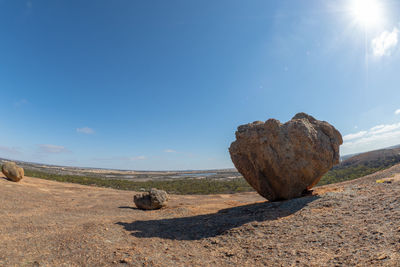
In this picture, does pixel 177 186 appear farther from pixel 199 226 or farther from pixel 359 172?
pixel 199 226

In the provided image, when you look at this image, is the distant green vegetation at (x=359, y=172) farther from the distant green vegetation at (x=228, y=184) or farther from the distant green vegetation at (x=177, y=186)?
the distant green vegetation at (x=177, y=186)

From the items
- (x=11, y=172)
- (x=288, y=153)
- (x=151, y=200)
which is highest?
(x=288, y=153)

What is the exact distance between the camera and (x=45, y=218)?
36.6ft

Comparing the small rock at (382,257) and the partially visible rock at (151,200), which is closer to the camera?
the small rock at (382,257)

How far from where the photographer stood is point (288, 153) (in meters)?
12.6

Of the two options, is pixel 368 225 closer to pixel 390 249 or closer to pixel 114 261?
pixel 390 249

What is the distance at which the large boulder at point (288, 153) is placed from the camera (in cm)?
1254

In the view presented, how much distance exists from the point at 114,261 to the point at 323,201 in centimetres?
1033

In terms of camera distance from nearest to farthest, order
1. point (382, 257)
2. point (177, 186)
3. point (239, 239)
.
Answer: point (382, 257)
point (239, 239)
point (177, 186)

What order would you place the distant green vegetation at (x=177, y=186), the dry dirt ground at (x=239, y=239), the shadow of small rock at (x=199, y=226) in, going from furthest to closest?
the distant green vegetation at (x=177, y=186) → the shadow of small rock at (x=199, y=226) → the dry dirt ground at (x=239, y=239)

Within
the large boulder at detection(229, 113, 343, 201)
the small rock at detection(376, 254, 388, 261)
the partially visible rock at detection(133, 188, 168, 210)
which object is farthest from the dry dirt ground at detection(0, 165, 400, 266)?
the partially visible rock at detection(133, 188, 168, 210)

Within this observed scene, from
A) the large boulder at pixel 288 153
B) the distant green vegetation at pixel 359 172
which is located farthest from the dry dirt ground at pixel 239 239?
the distant green vegetation at pixel 359 172

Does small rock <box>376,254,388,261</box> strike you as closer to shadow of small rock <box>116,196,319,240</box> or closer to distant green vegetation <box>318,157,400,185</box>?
shadow of small rock <box>116,196,319,240</box>

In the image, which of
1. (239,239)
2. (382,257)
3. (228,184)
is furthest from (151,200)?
(228,184)
